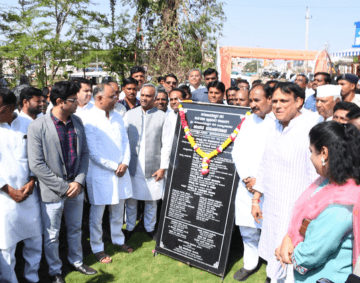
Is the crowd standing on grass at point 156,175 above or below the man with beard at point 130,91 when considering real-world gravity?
below

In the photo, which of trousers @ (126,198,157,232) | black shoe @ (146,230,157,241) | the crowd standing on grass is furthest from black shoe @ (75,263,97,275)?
black shoe @ (146,230,157,241)

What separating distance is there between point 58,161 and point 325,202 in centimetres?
247

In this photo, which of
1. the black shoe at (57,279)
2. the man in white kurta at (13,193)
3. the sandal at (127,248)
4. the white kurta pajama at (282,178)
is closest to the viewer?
the white kurta pajama at (282,178)

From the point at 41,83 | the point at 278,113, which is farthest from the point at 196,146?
the point at 41,83

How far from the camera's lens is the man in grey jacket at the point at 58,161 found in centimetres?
308

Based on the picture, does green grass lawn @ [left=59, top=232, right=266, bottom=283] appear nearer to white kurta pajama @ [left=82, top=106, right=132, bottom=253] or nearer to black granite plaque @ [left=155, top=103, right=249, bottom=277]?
black granite plaque @ [left=155, top=103, right=249, bottom=277]

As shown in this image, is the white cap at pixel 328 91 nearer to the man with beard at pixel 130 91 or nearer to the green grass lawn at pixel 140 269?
the green grass lawn at pixel 140 269

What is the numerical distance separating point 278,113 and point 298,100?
0.21 meters

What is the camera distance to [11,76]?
9969 mm

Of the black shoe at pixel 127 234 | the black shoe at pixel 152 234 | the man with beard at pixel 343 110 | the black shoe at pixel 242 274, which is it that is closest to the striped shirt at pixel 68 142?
the black shoe at pixel 127 234

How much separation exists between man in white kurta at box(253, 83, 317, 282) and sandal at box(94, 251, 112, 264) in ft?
6.13

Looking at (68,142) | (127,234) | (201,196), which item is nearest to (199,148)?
(201,196)

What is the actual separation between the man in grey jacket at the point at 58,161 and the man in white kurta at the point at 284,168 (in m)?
1.91

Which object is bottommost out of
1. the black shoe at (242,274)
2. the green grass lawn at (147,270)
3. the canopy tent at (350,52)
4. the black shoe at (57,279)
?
the green grass lawn at (147,270)
